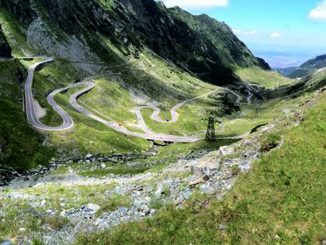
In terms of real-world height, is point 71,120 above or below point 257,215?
below

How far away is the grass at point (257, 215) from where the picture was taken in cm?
3047

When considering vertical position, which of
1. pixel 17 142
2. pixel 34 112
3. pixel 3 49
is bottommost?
pixel 17 142

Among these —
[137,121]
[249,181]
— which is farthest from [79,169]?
[137,121]

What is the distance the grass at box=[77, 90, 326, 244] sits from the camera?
30469mm

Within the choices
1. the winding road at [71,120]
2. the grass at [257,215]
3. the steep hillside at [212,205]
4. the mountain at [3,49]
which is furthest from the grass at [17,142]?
the grass at [257,215]

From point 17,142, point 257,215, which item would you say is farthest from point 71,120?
point 257,215

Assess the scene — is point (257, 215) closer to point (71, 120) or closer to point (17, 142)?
point (17, 142)

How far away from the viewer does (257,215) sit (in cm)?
3186

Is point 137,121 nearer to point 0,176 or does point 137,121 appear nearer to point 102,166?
point 102,166

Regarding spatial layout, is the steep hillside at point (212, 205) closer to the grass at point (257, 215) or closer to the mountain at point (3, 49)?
the grass at point (257, 215)

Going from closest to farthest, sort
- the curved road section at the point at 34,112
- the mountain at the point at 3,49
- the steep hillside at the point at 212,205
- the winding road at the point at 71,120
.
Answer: the steep hillside at the point at 212,205 < the curved road section at the point at 34,112 < the winding road at the point at 71,120 < the mountain at the point at 3,49

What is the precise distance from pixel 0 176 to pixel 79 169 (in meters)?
17.6

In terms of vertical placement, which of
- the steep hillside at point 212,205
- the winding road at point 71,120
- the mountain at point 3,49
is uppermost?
the mountain at point 3,49

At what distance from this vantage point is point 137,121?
18838cm
